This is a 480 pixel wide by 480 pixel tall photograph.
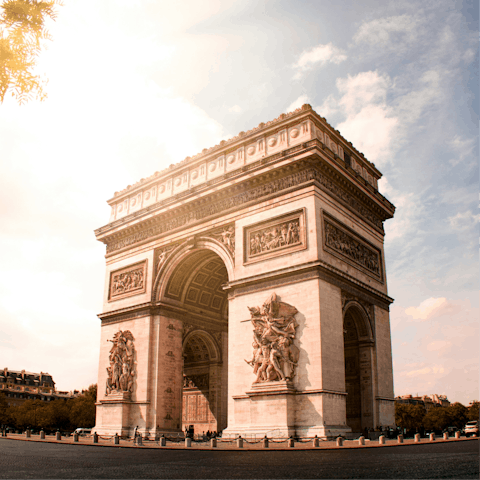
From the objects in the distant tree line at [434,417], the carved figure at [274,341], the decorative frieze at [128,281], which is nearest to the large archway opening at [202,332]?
the decorative frieze at [128,281]

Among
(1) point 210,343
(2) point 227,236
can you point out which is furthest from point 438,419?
(2) point 227,236

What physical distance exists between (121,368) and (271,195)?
13218 millimetres

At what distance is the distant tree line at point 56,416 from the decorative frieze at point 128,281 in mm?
42468

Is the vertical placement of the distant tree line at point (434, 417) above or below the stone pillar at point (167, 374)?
below

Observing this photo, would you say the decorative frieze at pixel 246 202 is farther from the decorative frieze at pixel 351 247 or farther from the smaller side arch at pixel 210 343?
the smaller side arch at pixel 210 343

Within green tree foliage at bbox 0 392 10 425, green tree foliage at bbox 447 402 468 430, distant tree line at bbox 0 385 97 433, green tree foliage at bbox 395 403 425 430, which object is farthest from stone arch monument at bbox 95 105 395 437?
green tree foliage at bbox 447 402 468 430

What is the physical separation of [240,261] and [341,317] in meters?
5.70

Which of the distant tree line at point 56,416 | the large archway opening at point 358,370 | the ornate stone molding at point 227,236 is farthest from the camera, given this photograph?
the distant tree line at point 56,416

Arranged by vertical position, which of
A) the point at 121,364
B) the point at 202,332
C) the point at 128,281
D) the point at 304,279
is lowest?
the point at 121,364

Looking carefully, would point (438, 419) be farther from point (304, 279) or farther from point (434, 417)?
point (304, 279)

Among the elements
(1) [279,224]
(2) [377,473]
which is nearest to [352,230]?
(1) [279,224]

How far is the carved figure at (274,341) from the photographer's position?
878 inches

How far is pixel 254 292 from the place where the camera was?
2466cm

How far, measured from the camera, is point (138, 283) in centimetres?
3097
